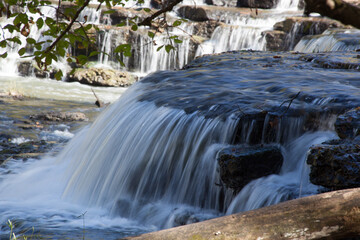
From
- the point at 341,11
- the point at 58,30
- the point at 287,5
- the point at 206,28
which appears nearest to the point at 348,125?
the point at 341,11

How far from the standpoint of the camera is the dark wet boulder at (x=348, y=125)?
4.35 m

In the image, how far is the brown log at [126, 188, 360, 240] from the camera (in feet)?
8.07

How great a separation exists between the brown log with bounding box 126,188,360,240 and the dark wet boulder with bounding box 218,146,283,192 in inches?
72.1

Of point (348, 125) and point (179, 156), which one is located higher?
point (348, 125)

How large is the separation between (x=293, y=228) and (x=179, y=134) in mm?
3178

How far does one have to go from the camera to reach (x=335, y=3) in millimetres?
2023

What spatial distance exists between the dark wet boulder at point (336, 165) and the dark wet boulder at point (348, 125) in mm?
451

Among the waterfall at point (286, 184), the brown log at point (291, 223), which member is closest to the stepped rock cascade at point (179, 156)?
the waterfall at point (286, 184)

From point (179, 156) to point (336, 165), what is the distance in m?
2.13

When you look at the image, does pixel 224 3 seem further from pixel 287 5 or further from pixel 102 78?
pixel 102 78

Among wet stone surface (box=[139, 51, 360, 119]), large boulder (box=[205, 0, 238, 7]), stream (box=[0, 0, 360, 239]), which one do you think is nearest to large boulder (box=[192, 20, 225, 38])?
large boulder (box=[205, 0, 238, 7])

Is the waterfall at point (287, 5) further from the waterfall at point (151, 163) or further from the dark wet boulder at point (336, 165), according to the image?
the dark wet boulder at point (336, 165)

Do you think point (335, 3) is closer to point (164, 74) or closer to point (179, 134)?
point (179, 134)

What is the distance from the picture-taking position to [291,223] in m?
2.57
